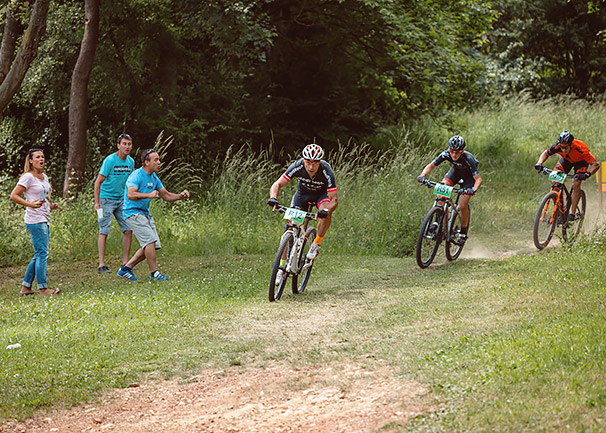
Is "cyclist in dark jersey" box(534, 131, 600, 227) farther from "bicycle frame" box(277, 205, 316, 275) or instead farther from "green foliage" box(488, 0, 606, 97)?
"green foliage" box(488, 0, 606, 97)

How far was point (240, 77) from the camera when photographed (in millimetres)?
23062

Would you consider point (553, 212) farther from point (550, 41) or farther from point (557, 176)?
point (550, 41)

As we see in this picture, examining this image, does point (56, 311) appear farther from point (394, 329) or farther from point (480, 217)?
point (480, 217)

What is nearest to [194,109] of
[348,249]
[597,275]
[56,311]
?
[348,249]

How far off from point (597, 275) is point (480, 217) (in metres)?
8.99

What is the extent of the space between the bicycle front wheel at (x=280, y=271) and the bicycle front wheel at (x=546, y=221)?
5.71m

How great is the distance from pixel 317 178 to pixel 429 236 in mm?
2539

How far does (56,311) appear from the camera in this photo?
9.79 meters

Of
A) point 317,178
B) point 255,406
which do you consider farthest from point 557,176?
point 255,406

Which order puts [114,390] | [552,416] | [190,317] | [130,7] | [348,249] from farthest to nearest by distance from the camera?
[130,7]
[348,249]
[190,317]
[114,390]
[552,416]

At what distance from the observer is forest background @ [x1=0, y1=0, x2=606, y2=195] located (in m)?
21.3

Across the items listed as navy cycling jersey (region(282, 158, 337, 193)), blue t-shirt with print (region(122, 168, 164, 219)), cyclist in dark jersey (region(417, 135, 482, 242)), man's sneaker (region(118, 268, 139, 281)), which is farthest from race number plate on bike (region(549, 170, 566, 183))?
man's sneaker (region(118, 268, 139, 281))

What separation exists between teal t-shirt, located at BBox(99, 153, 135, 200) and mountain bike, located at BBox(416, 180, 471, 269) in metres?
4.77

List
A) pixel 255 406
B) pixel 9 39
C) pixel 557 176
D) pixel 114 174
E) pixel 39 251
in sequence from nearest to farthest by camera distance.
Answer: pixel 255 406 → pixel 39 251 → pixel 114 174 → pixel 557 176 → pixel 9 39
